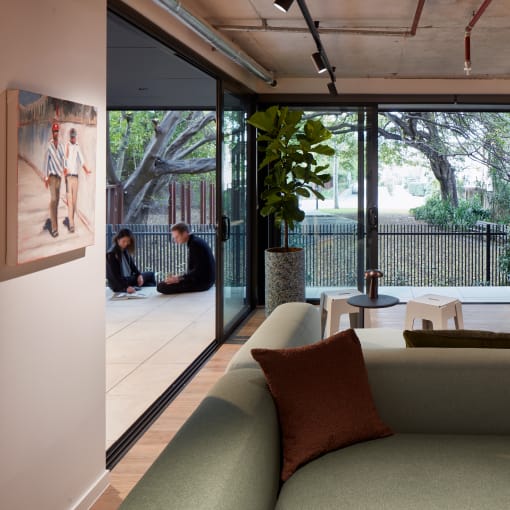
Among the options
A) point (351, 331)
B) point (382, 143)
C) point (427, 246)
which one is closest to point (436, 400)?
point (351, 331)

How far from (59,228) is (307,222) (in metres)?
4.91

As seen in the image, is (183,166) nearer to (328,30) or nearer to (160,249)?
(160,249)

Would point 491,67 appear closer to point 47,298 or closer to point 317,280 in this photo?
point 317,280

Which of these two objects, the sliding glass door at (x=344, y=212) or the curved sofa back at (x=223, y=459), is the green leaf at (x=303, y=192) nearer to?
the sliding glass door at (x=344, y=212)

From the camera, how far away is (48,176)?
6.81 ft

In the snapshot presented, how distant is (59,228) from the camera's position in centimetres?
217

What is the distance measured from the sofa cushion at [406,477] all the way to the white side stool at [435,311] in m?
2.25

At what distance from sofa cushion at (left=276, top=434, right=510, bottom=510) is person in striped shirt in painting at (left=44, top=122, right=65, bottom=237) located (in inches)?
45.0

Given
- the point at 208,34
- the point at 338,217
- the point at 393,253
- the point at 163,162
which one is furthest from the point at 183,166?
the point at 208,34

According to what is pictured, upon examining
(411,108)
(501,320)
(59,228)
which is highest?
(411,108)

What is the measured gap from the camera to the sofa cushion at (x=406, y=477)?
5.55 feet

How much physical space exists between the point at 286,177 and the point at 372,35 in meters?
1.56

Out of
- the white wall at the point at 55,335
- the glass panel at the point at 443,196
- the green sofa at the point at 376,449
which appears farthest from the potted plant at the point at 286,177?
the glass panel at the point at 443,196

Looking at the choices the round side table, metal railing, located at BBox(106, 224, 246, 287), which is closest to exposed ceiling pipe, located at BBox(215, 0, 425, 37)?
the round side table
